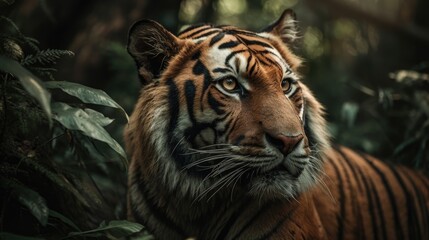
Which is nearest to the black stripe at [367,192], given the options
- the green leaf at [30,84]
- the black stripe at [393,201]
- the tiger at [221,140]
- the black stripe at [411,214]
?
the black stripe at [393,201]

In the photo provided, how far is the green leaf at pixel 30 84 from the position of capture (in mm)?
1852

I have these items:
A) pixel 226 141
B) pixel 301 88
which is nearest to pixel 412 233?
pixel 301 88

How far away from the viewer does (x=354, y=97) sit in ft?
23.6

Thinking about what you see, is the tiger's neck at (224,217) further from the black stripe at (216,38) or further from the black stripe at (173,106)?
the black stripe at (216,38)

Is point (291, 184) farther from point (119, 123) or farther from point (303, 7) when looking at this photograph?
point (303, 7)

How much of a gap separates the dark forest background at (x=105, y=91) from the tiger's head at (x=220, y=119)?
0.32m

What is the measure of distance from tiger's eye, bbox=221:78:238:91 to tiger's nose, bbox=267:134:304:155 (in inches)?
14.4

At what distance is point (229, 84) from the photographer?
2.73 metres

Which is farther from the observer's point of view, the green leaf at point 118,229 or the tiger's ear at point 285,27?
the tiger's ear at point 285,27

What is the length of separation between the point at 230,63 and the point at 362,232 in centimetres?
143

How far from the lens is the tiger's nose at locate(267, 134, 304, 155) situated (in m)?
2.45

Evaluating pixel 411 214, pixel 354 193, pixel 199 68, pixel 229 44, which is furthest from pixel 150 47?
pixel 411 214

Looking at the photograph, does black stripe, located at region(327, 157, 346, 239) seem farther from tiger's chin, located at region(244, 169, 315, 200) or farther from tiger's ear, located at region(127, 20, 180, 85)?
tiger's ear, located at region(127, 20, 180, 85)

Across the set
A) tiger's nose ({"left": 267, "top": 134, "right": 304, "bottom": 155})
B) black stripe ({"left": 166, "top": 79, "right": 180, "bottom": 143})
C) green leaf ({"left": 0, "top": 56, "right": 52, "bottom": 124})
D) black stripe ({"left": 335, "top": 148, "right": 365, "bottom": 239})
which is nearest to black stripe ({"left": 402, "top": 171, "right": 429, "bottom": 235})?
black stripe ({"left": 335, "top": 148, "right": 365, "bottom": 239})
